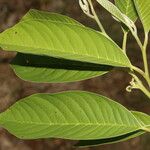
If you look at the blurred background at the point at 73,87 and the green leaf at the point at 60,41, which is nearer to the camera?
the green leaf at the point at 60,41

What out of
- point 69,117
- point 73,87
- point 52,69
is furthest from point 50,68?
point 73,87

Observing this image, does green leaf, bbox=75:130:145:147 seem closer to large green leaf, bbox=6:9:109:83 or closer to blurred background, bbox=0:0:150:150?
large green leaf, bbox=6:9:109:83

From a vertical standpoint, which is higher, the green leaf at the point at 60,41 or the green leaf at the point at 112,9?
the green leaf at the point at 112,9

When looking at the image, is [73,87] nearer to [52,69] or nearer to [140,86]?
[52,69]

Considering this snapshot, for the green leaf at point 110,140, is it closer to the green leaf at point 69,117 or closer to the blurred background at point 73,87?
the green leaf at point 69,117

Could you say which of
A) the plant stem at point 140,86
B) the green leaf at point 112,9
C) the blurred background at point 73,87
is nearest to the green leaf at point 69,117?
the plant stem at point 140,86
